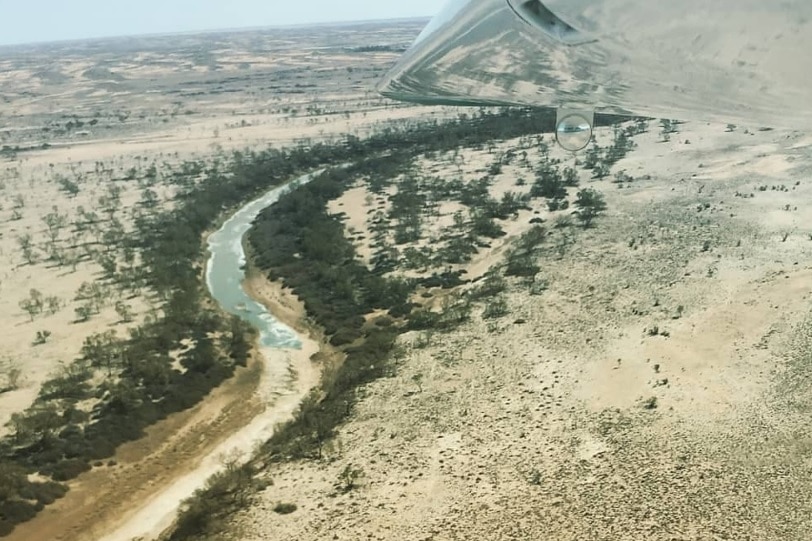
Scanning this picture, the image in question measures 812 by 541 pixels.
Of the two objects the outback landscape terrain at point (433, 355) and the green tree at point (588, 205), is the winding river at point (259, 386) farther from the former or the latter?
the green tree at point (588, 205)

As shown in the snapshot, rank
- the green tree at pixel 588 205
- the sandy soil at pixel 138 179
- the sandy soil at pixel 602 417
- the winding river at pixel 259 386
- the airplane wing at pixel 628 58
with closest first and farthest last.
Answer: the airplane wing at pixel 628 58, the sandy soil at pixel 602 417, the winding river at pixel 259 386, the sandy soil at pixel 138 179, the green tree at pixel 588 205

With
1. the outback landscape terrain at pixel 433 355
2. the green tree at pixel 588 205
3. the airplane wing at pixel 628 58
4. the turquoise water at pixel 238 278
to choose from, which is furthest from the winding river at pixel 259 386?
the green tree at pixel 588 205

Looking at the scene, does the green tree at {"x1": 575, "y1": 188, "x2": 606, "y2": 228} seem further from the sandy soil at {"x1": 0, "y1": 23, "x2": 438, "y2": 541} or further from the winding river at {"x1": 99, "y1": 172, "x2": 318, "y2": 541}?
the winding river at {"x1": 99, "y1": 172, "x2": 318, "y2": 541}

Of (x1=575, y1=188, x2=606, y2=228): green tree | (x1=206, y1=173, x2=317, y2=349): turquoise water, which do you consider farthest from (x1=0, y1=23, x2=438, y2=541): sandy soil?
(x1=575, y1=188, x2=606, y2=228): green tree

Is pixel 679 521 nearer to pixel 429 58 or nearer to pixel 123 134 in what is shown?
pixel 429 58

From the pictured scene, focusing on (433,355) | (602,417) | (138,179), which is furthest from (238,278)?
(138,179)

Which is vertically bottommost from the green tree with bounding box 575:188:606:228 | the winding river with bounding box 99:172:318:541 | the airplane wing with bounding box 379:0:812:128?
the winding river with bounding box 99:172:318:541

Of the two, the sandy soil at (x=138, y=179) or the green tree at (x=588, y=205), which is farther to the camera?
the green tree at (x=588, y=205)
